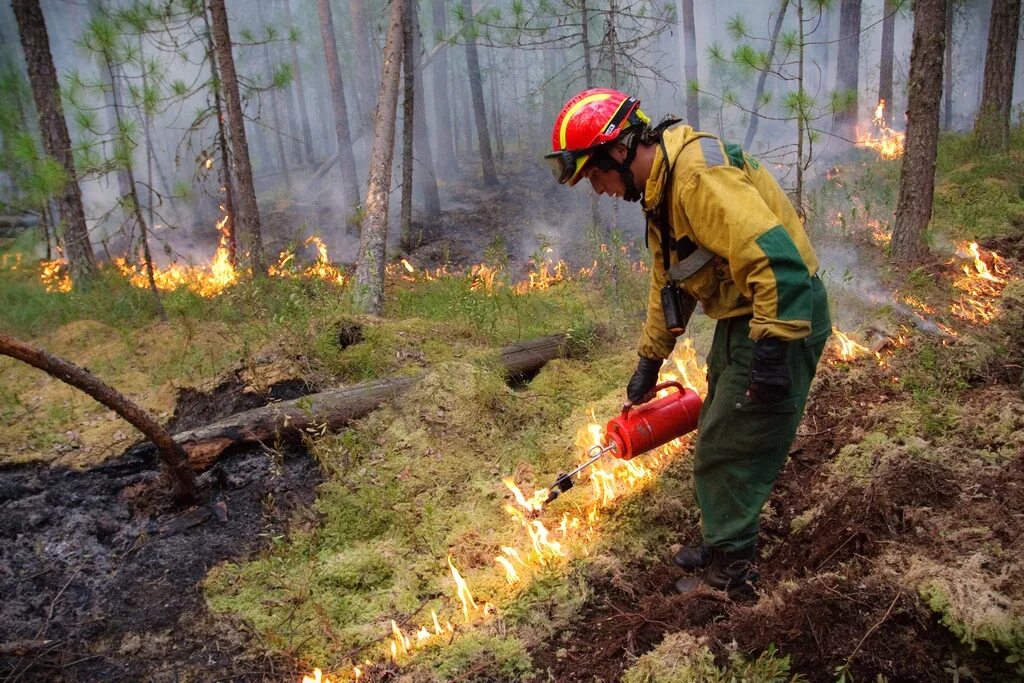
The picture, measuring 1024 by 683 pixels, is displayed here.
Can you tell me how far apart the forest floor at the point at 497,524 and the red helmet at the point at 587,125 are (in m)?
2.09

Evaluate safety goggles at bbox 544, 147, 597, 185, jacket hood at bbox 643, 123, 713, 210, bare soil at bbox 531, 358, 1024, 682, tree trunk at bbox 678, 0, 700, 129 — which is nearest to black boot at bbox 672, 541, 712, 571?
bare soil at bbox 531, 358, 1024, 682

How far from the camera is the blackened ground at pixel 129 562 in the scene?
10.5ft

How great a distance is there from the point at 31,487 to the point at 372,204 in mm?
4975

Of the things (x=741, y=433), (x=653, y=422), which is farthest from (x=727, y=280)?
(x=653, y=422)

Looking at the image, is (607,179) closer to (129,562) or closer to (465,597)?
(465,597)

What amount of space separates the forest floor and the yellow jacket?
4.09 ft

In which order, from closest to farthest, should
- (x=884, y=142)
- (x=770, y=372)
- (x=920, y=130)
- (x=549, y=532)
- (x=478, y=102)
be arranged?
(x=770, y=372)
(x=549, y=532)
(x=920, y=130)
(x=884, y=142)
(x=478, y=102)

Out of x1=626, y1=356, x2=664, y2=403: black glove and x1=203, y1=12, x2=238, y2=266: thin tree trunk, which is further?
x1=203, y1=12, x2=238, y2=266: thin tree trunk

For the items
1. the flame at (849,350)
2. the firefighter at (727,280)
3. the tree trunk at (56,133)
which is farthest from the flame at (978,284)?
the tree trunk at (56,133)

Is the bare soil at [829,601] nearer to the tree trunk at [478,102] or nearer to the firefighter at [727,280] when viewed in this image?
the firefighter at [727,280]

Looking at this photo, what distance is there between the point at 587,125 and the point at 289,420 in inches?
129

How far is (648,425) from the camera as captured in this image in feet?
11.1

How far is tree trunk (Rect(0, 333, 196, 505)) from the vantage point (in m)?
3.30

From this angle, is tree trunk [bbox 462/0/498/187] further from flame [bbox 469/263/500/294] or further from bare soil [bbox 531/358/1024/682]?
bare soil [bbox 531/358/1024/682]
